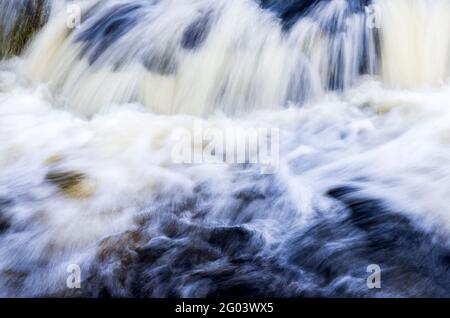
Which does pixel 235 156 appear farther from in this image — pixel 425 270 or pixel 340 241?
pixel 425 270

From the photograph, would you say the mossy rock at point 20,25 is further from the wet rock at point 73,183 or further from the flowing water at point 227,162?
the wet rock at point 73,183

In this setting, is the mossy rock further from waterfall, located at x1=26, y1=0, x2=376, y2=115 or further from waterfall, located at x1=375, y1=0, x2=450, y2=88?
waterfall, located at x1=375, y1=0, x2=450, y2=88

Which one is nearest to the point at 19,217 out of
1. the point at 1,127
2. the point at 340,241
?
the point at 1,127

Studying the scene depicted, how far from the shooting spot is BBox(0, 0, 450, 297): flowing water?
361 centimetres

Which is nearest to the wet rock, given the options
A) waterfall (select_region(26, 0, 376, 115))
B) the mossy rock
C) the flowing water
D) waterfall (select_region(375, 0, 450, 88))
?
the flowing water

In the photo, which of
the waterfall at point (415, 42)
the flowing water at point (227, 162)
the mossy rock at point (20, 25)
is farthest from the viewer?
the mossy rock at point (20, 25)

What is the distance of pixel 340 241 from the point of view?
3.79 meters

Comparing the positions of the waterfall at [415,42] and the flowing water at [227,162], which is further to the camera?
the waterfall at [415,42]

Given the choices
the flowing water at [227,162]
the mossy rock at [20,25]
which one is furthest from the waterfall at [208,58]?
the mossy rock at [20,25]

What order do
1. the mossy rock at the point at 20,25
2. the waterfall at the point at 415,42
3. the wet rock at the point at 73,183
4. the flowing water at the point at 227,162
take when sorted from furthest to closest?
the mossy rock at the point at 20,25
the waterfall at the point at 415,42
the wet rock at the point at 73,183
the flowing water at the point at 227,162

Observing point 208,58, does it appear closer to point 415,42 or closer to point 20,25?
point 415,42

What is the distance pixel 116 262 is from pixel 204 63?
2.45 meters

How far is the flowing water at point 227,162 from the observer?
361cm
